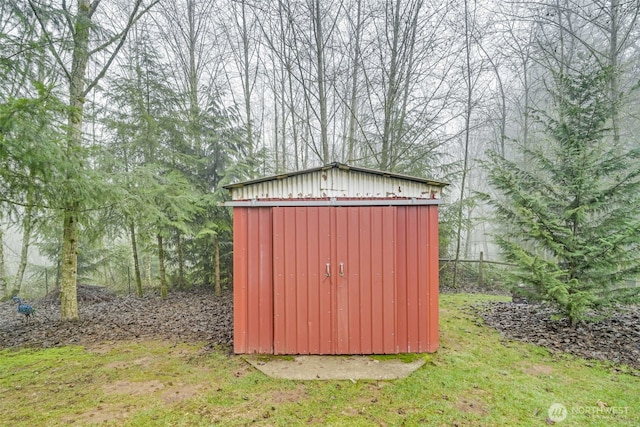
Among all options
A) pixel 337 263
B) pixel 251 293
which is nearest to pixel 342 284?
pixel 337 263

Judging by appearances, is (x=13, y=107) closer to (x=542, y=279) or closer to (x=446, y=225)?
(x=542, y=279)

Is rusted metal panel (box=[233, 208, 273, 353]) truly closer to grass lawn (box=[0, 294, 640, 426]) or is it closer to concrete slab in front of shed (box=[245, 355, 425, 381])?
concrete slab in front of shed (box=[245, 355, 425, 381])

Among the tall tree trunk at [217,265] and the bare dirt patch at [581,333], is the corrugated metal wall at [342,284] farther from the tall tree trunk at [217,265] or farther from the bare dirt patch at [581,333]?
the tall tree trunk at [217,265]

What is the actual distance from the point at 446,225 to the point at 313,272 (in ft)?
20.5

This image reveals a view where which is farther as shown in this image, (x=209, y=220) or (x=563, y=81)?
(x=209, y=220)

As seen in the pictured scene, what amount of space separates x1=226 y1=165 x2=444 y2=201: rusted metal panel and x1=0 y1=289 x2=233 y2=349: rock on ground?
2317mm

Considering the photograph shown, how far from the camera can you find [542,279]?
4.57 metres

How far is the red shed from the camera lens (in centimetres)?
392

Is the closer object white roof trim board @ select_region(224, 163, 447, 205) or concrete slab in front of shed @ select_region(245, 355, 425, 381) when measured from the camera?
concrete slab in front of shed @ select_region(245, 355, 425, 381)

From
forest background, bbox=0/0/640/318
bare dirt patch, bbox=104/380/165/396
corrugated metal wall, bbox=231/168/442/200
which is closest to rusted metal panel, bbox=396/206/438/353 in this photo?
corrugated metal wall, bbox=231/168/442/200

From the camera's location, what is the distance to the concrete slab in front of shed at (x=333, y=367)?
3.38 m

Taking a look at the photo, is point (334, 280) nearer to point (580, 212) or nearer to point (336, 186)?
point (336, 186)

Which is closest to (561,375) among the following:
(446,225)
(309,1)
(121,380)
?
(121,380)

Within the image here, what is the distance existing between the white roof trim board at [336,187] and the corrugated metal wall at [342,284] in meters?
0.19
